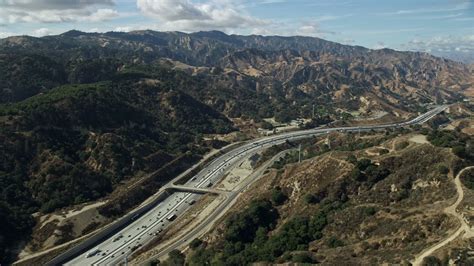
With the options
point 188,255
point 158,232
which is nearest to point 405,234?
point 188,255

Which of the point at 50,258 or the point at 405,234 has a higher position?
the point at 405,234

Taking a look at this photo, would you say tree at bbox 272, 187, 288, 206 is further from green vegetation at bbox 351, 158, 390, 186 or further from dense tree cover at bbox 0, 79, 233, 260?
dense tree cover at bbox 0, 79, 233, 260

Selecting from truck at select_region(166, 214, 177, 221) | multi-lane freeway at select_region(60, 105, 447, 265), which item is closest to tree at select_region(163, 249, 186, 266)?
multi-lane freeway at select_region(60, 105, 447, 265)

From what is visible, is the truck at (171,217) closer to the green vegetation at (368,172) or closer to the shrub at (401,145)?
the green vegetation at (368,172)

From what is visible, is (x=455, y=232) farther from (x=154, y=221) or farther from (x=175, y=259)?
(x=154, y=221)

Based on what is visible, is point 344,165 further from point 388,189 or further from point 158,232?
point 158,232
